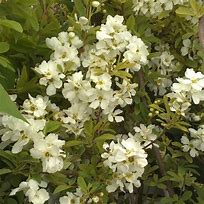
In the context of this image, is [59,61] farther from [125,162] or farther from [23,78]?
[125,162]

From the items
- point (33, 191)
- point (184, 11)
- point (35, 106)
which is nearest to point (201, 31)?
point (184, 11)

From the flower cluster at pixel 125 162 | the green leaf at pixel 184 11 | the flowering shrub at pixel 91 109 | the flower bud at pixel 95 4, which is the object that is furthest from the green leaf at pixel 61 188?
the green leaf at pixel 184 11

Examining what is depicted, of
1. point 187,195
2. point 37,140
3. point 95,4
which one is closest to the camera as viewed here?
point 37,140

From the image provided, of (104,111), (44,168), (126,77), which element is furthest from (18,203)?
(126,77)

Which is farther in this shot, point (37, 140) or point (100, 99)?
point (100, 99)

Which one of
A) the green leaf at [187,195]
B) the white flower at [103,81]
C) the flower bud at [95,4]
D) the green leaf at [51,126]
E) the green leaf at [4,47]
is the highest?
the green leaf at [4,47]

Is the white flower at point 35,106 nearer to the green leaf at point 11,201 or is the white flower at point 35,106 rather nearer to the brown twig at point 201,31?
the green leaf at point 11,201

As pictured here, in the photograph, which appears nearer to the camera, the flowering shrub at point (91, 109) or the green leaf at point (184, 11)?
the flowering shrub at point (91, 109)
